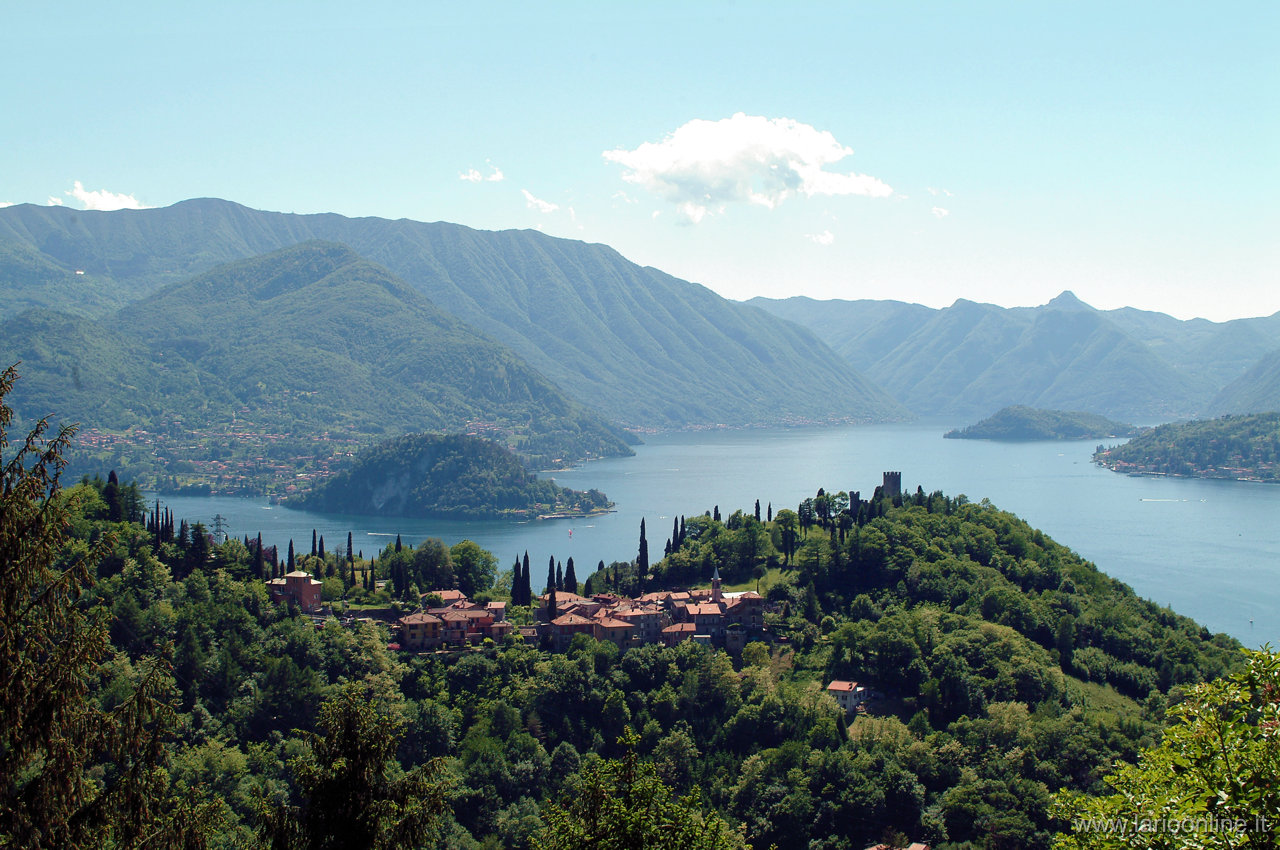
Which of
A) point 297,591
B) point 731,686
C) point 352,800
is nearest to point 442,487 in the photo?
point 297,591

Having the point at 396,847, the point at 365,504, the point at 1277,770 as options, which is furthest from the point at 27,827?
the point at 365,504

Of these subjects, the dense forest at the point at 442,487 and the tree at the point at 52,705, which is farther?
the dense forest at the point at 442,487

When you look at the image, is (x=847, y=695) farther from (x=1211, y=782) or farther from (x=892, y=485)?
(x=1211, y=782)

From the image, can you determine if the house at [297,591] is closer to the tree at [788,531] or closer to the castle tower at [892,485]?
the tree at [788,531]

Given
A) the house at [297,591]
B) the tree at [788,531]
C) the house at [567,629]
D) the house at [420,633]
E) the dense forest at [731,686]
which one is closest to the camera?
the dense forest at [731,686]

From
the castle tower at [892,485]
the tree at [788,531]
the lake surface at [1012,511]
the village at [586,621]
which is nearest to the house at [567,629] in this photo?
the village at [586,621]
